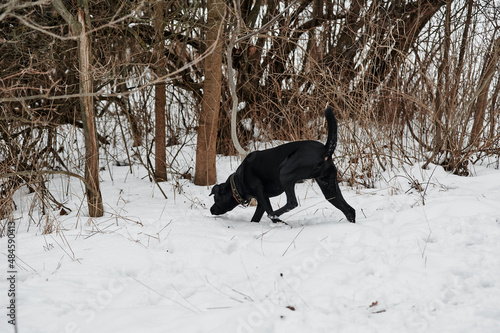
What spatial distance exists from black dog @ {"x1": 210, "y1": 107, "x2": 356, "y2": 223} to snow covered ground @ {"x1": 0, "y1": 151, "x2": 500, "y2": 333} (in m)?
0.24

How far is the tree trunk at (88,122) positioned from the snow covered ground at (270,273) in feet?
0.83

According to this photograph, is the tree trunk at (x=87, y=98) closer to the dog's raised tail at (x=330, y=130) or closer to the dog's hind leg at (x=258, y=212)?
A: the dog's hind leg at (x=258, y=212)

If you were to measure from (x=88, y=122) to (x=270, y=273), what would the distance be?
271 centimetres

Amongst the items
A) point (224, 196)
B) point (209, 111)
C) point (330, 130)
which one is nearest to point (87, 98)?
point (224, 196)

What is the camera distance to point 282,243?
11.7 ft

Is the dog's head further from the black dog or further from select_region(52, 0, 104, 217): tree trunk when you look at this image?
select_region(52, 0, 104, 217): tree trunk

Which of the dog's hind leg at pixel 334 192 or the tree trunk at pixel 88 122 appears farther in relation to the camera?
the tree trunk at pixel 88 122

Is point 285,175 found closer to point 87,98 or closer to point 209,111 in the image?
point 87,98

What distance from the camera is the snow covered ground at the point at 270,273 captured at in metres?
2.28

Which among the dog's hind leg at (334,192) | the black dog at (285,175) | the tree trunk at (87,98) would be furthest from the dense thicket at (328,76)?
the dog's hind leg at (334,192)

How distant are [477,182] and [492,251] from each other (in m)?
2.68

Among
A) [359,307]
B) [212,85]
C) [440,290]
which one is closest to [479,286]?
[440,290]

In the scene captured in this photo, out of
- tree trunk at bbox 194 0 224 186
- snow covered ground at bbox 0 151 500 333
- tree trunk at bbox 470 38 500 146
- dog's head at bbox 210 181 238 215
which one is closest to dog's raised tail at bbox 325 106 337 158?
snow covered ground at bbox 0 151 500 333

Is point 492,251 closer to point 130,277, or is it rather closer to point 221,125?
point 130,277
